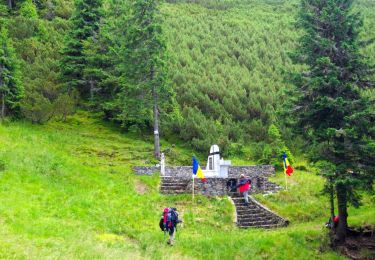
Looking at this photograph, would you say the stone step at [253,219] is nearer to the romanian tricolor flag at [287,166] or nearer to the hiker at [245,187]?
the hiker at [245,187]

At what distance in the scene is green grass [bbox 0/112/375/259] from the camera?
12.1 m

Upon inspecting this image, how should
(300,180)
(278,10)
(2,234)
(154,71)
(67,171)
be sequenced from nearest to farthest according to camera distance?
(2,234)
(67,171)
(300,180)
(154,71)
(278,10)

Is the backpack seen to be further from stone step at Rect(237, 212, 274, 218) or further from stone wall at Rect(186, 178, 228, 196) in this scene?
stone wall at Rect(186, 178, 228, 196)

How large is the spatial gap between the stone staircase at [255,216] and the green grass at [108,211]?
0.59 meters

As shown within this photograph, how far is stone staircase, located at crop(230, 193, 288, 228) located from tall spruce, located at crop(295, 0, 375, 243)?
369 centimetres

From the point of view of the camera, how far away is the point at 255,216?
65.1 feet

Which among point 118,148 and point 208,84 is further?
point 208,84

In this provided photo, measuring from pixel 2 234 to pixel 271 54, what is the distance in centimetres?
4118

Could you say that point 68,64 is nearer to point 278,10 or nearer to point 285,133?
point 285,133

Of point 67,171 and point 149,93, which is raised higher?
point 149,93

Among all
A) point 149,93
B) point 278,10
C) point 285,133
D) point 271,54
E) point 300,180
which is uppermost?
point 278,10

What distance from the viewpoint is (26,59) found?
3597 cm


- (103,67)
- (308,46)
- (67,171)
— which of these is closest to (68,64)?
(103,67)

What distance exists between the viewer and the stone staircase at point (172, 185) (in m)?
21.9
